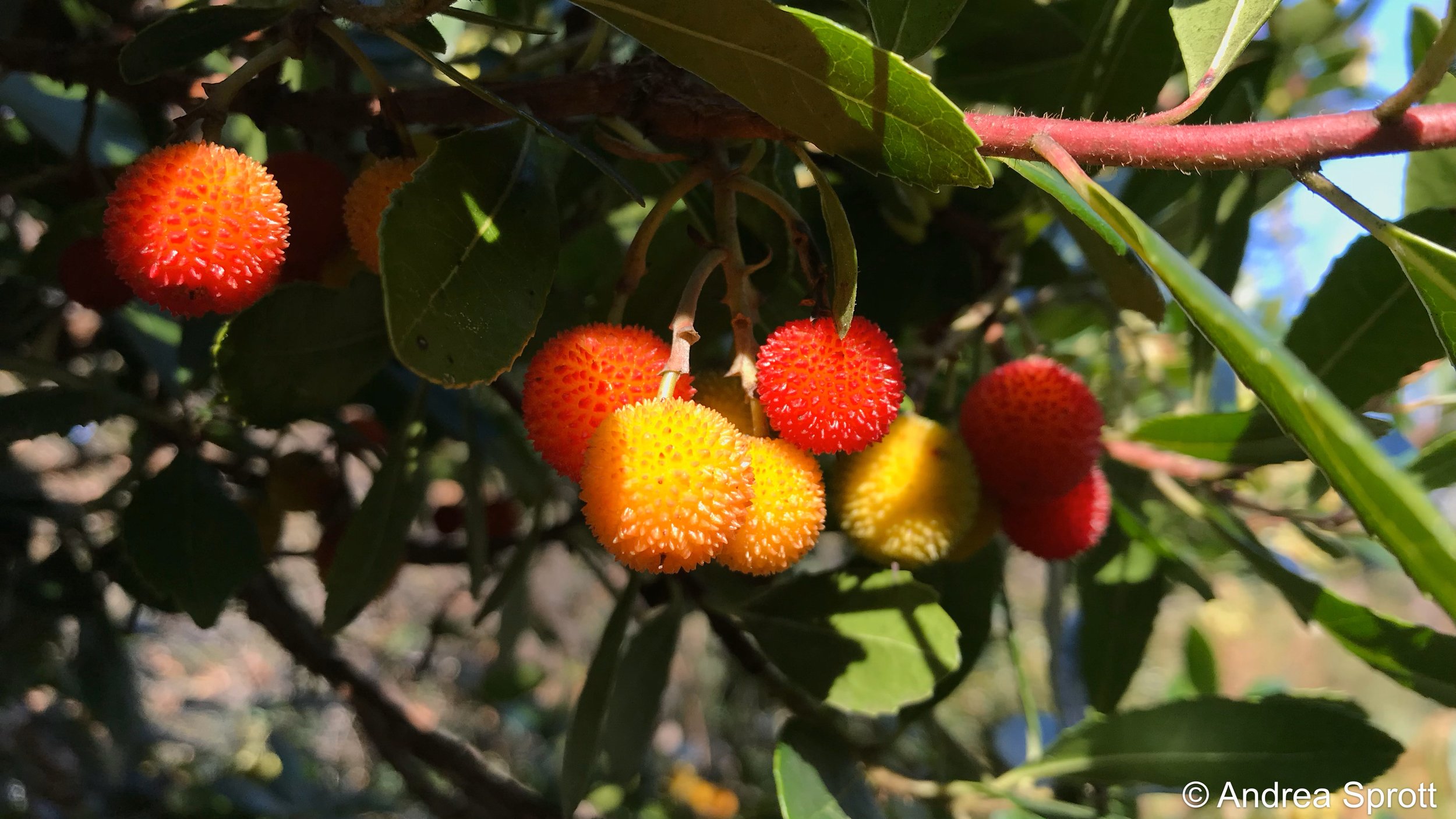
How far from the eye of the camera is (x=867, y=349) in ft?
1.98

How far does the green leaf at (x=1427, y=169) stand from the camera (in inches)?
33.5

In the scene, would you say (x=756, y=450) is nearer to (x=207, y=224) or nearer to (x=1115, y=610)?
(x=207, y=224)

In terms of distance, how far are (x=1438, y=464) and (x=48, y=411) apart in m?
1.30

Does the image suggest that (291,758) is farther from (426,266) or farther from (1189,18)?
(1189,18)

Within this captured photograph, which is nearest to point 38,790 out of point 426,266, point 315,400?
point 315,400

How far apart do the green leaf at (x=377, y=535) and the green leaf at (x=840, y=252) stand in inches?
18.0

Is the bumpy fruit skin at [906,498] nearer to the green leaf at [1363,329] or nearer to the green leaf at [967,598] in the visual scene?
the green leaf at [967,598]

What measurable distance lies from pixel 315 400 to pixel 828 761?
0.56 metres

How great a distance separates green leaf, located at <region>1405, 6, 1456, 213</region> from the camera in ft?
2.79

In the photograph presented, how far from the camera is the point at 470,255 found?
53 cm

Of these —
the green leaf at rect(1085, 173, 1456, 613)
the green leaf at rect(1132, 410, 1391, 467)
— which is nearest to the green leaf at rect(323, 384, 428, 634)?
the green leaf at rect(1085, 173, 1456, 613)

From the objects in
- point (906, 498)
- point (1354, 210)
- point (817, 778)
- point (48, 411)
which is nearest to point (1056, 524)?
point (906, 498)

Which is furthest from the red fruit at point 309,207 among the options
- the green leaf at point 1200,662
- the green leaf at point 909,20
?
the green leaf at point 1200,662

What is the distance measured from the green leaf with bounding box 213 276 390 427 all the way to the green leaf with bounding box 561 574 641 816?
1.15 ft
